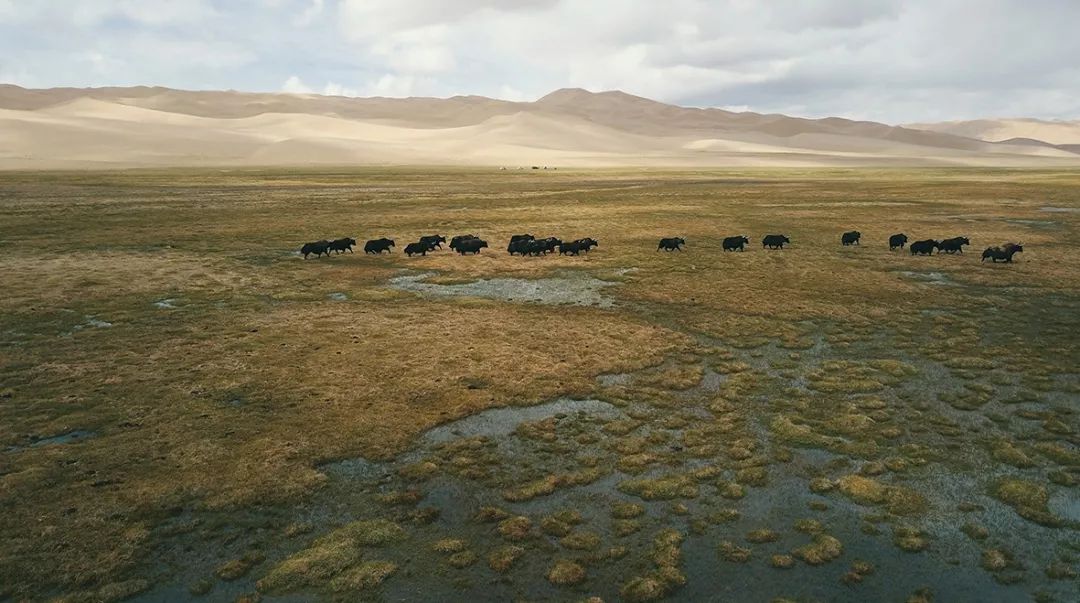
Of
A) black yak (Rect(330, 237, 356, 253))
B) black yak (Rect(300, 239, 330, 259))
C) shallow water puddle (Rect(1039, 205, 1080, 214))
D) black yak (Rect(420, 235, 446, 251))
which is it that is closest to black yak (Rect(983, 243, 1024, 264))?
black yak (Rect(420, 235, 446, 251))

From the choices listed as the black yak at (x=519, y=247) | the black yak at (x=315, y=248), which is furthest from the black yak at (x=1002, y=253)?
the black yak at (x=315, y=248)

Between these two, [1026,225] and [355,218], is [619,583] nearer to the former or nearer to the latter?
[355,218]

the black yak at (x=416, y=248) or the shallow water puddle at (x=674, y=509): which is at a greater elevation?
the black yak at (x=416, y=248)

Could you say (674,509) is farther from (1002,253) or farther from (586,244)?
(1002,253)

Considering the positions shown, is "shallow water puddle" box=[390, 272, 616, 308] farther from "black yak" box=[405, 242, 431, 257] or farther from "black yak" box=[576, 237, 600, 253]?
"black yak" box=[576, 237, 600, 253]

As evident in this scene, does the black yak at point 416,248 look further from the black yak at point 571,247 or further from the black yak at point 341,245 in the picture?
the black yak at point 571,247

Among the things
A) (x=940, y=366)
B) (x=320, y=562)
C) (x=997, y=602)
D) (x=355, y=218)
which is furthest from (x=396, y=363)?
(x=355, y=218)

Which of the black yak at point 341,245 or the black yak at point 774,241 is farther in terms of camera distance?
the black yak at point 774,241

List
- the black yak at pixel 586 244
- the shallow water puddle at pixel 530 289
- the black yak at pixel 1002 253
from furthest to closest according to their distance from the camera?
the black yak at pixel 586 244 → the black yak at pixel 1002 253 → the shallow water puddle at pixel 530 289
